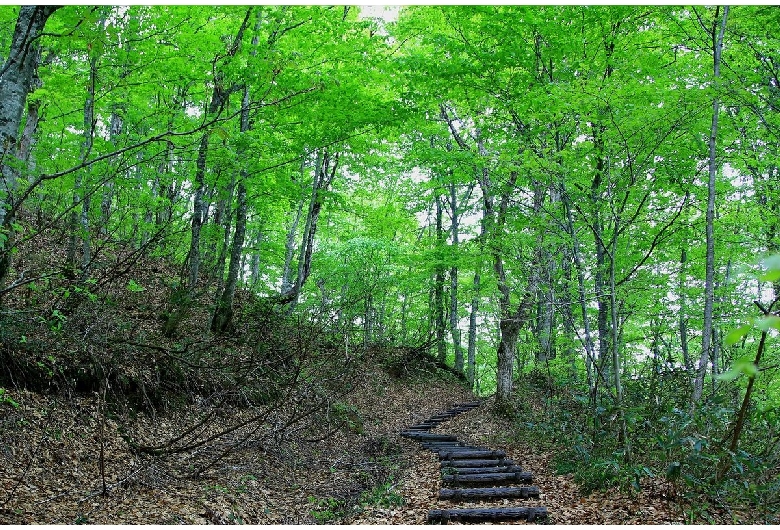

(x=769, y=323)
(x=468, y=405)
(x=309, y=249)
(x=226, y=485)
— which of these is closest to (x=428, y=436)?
(x=226, y=485)

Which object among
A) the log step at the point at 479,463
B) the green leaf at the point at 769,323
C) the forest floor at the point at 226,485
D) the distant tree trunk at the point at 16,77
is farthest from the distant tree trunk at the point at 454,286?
the green leaf at the point at 769,323

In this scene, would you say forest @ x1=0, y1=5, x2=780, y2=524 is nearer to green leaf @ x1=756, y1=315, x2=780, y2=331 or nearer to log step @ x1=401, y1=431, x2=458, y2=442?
green leaf @ x1=756, y1=315, x2=780, y2=331

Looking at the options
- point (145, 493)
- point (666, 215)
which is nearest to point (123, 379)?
point (145, 493)

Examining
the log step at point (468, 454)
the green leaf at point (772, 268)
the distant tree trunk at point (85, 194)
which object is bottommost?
the log step at point (468, 454)

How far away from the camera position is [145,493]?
213 inches

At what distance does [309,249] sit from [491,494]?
433 inches

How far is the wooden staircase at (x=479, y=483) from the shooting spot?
5406mm

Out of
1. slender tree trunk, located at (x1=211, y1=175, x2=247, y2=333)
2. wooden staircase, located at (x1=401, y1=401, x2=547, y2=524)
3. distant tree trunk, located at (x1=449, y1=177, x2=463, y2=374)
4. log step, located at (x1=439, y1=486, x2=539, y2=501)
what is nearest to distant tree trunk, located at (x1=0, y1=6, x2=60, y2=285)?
wooden staircase, located at (x1=401, y1=401, x2=547, y2=524)

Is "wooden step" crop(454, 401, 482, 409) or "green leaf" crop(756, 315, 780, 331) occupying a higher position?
"green leaf" crop(756, 315, 780, 331)

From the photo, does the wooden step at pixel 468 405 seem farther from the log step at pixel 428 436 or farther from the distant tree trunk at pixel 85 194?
the distant tree trunk at pixel 85 194

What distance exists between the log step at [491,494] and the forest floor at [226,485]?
0.12m

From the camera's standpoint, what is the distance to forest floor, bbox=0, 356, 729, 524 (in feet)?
16.1

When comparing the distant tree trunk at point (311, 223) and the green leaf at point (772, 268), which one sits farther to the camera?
the distant tree trunk at point (311, 223)

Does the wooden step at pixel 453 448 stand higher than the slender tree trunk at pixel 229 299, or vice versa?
the slender tree trunk at pixel 229 299
